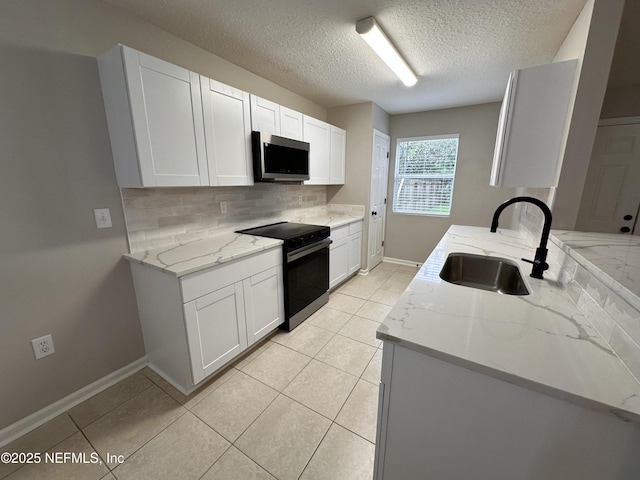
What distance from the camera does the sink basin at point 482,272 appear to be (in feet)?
5.12

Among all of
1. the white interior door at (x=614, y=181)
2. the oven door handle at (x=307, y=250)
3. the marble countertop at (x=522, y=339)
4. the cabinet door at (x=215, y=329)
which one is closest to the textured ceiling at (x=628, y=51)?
the white interior door at (x=614, y=181)

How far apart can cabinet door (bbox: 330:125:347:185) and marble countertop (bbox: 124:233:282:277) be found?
5.69 feet

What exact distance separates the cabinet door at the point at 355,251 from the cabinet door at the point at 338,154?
2.76 feet

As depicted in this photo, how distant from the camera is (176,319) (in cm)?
162

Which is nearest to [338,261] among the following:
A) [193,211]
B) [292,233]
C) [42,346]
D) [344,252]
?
[344,252]

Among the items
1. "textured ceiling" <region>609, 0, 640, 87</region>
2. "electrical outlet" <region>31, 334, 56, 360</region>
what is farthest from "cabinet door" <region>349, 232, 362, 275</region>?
"electrical outlet" <region>31, 334, 56, 360</region>

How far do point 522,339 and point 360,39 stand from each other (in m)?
2.24

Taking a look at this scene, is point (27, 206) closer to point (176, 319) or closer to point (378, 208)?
point (176, 319)

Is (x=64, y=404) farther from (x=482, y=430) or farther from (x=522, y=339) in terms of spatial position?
(x=522, y=339)

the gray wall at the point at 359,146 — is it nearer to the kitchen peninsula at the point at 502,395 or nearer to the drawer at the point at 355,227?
the drawer at the point at 355,227

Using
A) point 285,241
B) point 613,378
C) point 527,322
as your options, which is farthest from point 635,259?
point 285,241

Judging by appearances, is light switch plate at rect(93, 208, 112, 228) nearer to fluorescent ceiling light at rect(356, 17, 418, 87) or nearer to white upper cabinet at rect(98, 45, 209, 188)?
white upper cabinet at rect(98, 45, 209, 188)

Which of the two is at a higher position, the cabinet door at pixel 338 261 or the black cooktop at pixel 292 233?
the black cooktop at pixel 292 233

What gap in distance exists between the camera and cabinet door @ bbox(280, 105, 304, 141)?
8.40 feet
